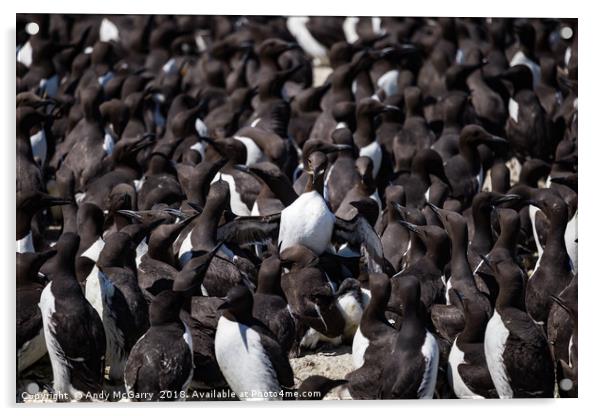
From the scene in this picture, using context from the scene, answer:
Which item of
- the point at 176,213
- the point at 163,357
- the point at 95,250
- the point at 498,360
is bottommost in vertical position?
the point at 498,360

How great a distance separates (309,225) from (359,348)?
1.54 m

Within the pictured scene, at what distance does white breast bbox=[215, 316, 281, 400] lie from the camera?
7.95 meters

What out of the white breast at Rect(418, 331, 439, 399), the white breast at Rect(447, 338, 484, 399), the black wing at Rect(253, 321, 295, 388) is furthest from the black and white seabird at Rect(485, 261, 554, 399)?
the black wing at Rect(253, 321, 295, 388)

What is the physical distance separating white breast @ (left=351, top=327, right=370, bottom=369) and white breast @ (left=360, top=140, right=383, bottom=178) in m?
3.97

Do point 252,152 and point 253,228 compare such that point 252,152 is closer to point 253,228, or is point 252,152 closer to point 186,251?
point 253,228

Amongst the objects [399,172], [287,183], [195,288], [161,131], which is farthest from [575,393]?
[161,131]

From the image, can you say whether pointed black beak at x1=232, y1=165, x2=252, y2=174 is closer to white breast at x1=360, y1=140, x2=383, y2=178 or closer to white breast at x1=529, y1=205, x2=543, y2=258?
white breast at x1=360, y1=140, x2=383, y2=178

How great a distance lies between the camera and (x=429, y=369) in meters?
7.85

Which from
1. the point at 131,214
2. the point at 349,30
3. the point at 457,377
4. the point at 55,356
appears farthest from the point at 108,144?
the point at 349,30

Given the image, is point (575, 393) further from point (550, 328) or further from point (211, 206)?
point (211, 206)

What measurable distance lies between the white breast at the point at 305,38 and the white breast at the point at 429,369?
11313 millimetres

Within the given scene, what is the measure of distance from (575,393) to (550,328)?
67cm

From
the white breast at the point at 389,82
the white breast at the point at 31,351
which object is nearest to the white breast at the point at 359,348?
the white breast at the point at 31,351

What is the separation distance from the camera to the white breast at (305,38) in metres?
18.8
